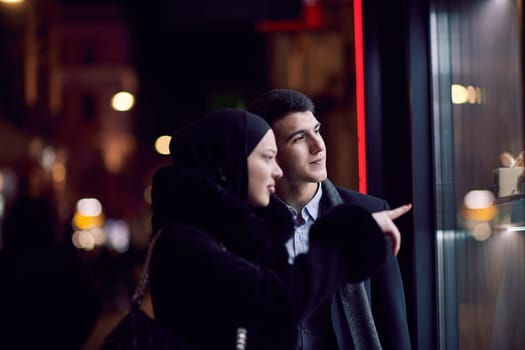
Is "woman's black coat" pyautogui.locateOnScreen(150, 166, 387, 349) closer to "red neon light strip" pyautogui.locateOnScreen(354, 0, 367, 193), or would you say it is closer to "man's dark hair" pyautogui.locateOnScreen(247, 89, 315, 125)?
"man's dark hair" pyautogui.locateOnScreen(247, 89, 315, 125)

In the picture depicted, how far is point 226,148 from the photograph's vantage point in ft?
8.18

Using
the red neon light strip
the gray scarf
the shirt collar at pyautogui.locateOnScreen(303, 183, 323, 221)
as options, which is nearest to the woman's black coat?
the gray scarf

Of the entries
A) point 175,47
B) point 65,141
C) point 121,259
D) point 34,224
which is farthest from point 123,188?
point 34,224

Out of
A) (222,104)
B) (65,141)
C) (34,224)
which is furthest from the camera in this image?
(65,141)

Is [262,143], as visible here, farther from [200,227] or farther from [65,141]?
[65,141]

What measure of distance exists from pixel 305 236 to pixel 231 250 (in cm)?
77

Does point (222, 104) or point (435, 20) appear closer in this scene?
point (435, 20)

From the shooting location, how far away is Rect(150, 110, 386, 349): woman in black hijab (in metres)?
2.33

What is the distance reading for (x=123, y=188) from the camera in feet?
184

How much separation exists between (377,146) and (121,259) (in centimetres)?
1523

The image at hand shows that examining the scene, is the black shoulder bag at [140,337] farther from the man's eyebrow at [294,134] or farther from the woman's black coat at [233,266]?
the man's eyebrow at [294,134]

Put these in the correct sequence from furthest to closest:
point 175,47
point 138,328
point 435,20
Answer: point 175,47
point 435,20
point 138,328

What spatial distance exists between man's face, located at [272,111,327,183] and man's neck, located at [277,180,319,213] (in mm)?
68

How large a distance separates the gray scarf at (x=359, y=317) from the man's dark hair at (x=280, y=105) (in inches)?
32.6
